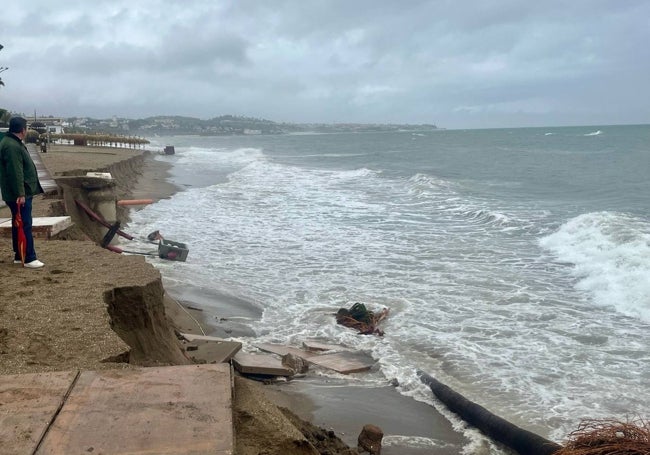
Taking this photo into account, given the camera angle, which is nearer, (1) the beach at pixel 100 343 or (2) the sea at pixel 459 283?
(1) the beach at pixel 100 343

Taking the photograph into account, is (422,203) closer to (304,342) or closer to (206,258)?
(206,258)

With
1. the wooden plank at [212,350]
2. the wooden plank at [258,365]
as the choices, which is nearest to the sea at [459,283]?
the wooden plank at [258,365]

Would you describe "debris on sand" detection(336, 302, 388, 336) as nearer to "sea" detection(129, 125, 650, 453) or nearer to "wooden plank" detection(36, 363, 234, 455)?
"sea" detection(129, 125, 650, 453)

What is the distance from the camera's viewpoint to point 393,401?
728 cm

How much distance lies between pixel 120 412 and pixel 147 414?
0.15 meters

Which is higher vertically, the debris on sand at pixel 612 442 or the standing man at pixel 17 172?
the standing man at pixel 17 172

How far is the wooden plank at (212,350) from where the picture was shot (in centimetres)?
718

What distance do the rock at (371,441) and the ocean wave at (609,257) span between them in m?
6.74

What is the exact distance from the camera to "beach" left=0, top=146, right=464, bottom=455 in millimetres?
4512

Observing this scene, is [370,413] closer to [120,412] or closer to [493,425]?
[493,425]

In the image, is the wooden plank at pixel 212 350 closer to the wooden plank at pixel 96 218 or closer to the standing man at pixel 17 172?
the standing man at pixel 17 172

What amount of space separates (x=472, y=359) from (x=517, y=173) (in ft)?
121

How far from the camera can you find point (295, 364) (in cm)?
796

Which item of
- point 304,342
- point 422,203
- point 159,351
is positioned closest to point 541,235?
point 422,203
